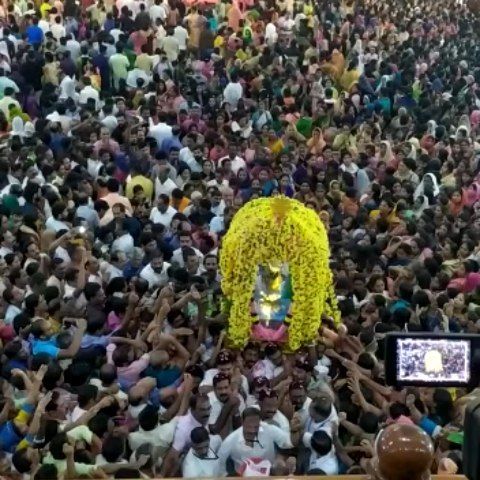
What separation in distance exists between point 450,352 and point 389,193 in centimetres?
718

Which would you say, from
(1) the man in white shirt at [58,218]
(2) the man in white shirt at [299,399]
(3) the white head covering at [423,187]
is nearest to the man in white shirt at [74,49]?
(1) the man in white shirt at [58,218]

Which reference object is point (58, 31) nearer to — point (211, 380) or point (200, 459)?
point (211, 380)

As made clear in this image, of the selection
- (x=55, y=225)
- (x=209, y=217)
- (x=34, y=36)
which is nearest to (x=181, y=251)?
(x=209, y=217)

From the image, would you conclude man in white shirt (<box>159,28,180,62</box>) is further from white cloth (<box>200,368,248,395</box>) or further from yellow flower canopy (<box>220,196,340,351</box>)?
white cloth (<box>200,368,248,395</box>)

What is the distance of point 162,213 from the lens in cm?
902

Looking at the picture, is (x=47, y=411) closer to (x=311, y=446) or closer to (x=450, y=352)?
(x=311, y=446)

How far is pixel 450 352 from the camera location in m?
2.70

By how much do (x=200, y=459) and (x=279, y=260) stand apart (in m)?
2.32

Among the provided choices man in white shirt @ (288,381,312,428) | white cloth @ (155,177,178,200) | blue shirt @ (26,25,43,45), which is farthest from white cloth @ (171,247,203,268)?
blue shirt @ (26,25,43,45)

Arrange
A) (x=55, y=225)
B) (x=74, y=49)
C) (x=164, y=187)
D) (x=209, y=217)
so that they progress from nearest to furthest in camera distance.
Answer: (x=55, y=225) < (x=209, y=217) < (x=164, y=187) < (x=74, y=49)

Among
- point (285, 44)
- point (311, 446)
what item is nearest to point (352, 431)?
point (311, 446)

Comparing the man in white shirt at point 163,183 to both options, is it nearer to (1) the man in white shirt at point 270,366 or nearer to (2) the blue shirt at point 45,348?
(1) the man in white shirt at point 270,366

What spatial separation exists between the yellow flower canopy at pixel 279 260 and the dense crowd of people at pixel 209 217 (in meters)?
0.16

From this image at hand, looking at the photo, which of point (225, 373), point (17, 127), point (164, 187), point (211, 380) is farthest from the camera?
point (17, 127)
